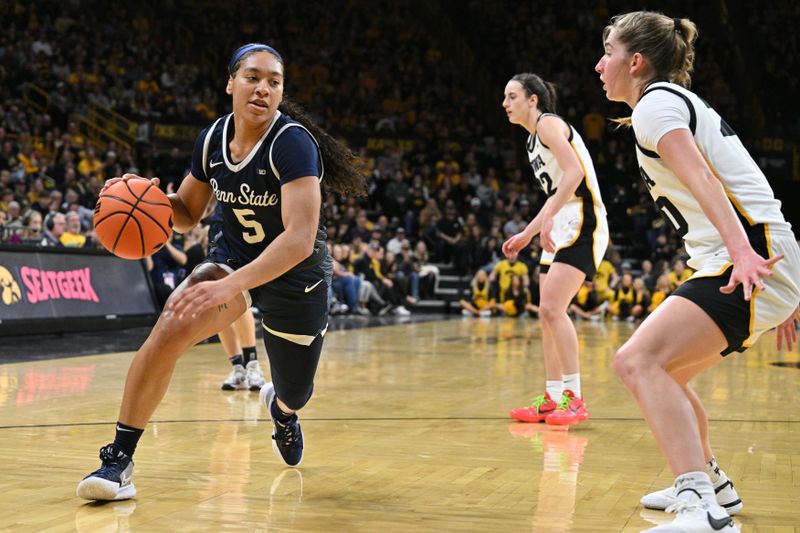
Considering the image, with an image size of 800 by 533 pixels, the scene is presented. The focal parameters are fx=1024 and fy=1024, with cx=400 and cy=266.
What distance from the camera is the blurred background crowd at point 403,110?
1855cm

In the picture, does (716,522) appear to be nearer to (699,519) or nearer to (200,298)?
(699,519)

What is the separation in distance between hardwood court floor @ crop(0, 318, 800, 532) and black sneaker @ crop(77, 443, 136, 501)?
0.04m

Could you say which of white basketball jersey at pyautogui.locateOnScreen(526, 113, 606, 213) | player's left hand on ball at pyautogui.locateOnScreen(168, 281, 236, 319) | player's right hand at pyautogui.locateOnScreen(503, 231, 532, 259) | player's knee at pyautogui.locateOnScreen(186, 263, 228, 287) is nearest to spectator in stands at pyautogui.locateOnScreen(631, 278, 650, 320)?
white basketball jersey at pyautogui.locateOnScreen(526, 113, 606, 213)

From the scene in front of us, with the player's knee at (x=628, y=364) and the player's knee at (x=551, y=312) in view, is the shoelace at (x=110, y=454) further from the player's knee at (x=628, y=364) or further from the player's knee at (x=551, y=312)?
the player's knee at (x=551, y=312)

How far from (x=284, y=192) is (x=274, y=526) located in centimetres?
125

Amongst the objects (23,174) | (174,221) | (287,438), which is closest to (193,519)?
(287,438)

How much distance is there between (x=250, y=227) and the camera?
4211mm

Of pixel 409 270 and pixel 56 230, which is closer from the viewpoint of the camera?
pixel 56 230

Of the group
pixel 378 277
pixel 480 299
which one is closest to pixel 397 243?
pixel 378 277

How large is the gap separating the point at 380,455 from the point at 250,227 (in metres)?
1.36

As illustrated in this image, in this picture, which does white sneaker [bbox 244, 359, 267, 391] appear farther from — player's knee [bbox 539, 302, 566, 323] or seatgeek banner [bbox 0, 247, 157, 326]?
seatgeek banner [bbox 0, 247, 157, 326]

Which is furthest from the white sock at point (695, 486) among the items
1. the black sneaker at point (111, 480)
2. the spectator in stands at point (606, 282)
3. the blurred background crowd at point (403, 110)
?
the spectator in stands at point (606, 282)

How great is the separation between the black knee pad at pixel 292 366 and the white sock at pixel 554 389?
215 cm

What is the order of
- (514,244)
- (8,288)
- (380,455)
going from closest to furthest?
(380,455)
(514,244)
(8,288)
